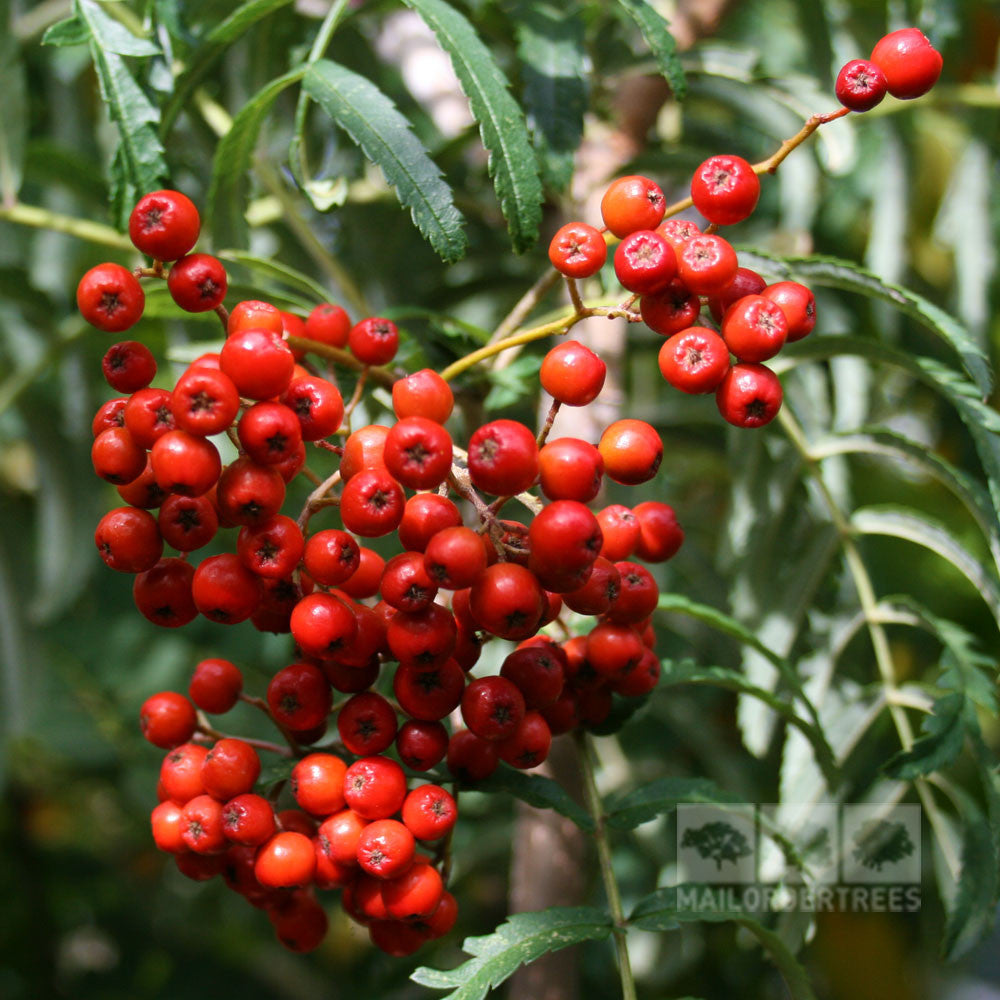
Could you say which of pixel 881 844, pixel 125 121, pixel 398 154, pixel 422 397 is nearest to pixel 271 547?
pixel 422 397

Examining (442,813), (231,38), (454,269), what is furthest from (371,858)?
(454,269)

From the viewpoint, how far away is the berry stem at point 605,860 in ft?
2.70

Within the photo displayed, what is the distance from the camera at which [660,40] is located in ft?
2.97

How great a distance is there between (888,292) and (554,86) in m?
0.41

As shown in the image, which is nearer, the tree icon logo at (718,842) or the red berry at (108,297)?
the red berry at (108,297)

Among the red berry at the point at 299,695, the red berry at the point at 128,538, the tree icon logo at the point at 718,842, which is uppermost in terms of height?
the red berry at the point at 128,538

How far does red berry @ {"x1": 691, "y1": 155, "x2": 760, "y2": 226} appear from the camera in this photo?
0.73 meters

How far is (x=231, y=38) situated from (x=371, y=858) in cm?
81

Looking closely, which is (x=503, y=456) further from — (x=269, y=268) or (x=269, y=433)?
(x=269, y=268)

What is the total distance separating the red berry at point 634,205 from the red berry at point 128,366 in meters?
0.36

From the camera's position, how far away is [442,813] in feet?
2.53

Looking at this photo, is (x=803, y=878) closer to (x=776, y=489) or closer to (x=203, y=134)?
(x=776, y=489)

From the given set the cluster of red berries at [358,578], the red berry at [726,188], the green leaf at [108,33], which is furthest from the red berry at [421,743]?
the green leaf at [108,33]

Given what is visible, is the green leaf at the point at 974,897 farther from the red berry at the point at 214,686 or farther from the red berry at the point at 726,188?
the red berry at the point at 214,686
